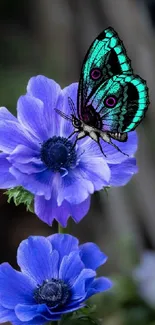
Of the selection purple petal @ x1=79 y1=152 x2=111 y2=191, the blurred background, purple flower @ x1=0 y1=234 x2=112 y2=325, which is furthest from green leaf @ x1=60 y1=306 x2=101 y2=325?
the blurred background

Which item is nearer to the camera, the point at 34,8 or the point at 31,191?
the point at 31,191

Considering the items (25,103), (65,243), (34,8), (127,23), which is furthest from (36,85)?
(34,8)

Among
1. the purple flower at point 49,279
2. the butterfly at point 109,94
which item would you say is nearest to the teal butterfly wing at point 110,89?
the butterfly at point 109,94

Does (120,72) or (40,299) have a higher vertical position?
(120,72)

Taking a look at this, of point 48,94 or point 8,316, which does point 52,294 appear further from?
point 48,94

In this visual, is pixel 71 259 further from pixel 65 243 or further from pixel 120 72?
pixel 120 72

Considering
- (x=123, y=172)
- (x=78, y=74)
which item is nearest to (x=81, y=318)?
(x=123, y=172)
